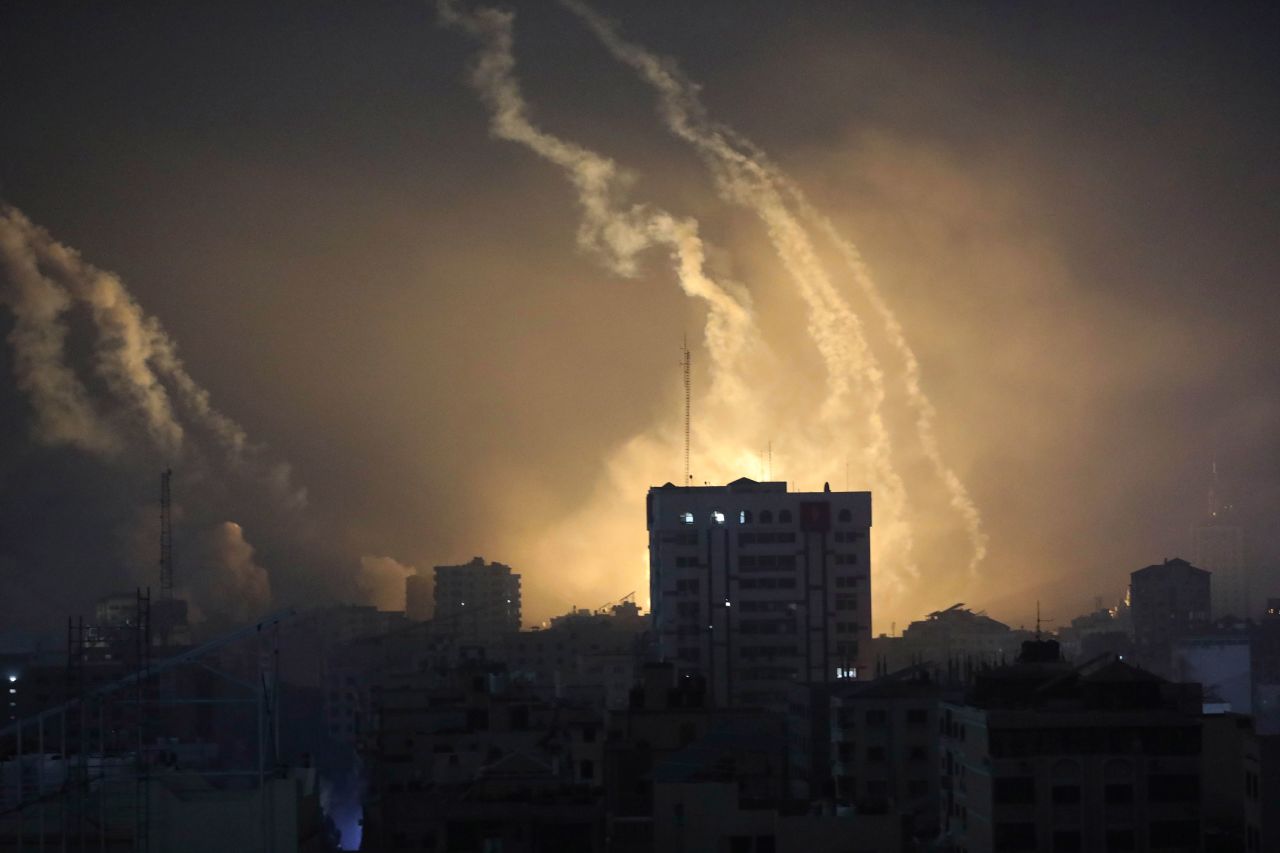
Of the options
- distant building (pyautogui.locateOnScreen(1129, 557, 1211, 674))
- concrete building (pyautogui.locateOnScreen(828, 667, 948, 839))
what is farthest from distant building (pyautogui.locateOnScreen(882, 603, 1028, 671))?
concrete building (pyautogui.locateOnScreen(828, 667, 948, 839))

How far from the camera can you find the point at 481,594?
427 feet

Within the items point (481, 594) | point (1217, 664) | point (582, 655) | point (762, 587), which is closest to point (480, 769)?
point (762, 587)

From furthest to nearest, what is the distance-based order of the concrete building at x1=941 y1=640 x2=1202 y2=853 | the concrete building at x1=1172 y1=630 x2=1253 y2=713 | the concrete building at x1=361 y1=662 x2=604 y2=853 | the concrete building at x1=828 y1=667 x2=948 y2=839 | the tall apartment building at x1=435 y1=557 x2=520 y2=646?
the tall apartment building at x1=435 y1=557 x2=520 y2=646 < the concrete building at x1=1172 y1=630 x2=1253 y2=713 < the concrete building at x1=828 y1=667 x2=948 y2=839 < the concrete building at x1=361 y1=662 x2=604 y2=853 < the concrete building at x1=941 y1=640 x2=1202 y2=853

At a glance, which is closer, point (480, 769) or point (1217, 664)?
point (480, 769)

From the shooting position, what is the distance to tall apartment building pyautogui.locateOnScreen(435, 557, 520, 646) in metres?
128

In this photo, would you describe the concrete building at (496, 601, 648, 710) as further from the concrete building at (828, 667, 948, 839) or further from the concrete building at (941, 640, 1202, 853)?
the concrete building at (941, 640, 1202, 853)

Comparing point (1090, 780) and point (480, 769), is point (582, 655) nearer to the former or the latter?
point (480, 769)

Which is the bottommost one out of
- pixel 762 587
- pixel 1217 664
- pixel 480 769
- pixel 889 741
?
pixel 480 769

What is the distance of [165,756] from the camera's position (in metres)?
37.8

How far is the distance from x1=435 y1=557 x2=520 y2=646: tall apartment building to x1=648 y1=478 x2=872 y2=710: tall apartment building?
55877mm

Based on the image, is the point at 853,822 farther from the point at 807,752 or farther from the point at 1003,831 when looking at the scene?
the point at 807,752

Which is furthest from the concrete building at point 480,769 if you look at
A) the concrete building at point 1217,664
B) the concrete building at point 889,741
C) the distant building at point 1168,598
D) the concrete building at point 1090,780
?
the distant building at point 1168,598

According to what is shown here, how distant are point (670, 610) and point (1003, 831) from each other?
39.1m

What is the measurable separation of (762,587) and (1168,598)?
51169mm
